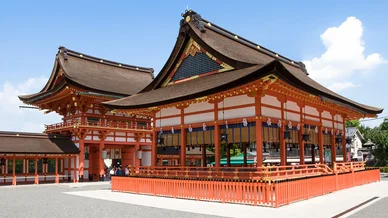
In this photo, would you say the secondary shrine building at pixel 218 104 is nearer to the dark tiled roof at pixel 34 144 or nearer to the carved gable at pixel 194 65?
the carved gable at pixel 194 65

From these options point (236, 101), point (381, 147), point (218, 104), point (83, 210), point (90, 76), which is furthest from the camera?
point (381, 147)

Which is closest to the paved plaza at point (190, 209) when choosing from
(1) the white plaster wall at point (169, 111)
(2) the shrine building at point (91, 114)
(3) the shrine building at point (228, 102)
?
(3) the shrine building at point (228, 102)

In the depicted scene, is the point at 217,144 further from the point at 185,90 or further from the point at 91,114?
the point at 91,114

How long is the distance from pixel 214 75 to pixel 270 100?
3.70 metres

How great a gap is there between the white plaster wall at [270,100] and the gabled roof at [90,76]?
65.7 feet

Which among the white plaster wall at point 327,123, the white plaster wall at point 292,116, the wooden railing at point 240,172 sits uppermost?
the white plaster wall at point 292,116

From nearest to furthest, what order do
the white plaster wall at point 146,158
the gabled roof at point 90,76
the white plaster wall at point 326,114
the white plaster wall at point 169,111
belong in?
the white plaster wall at point 169,111 < the white plaster wall at point 326,114 < the gabled roof at point 90,76 < the white plaster wall at point 146,158

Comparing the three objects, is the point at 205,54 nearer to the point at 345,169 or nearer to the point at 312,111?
the point at 312,111

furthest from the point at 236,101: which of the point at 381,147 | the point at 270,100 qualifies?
the point at 381,147

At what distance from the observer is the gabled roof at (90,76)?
1359 inches

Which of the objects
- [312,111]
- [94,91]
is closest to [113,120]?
[94,91]

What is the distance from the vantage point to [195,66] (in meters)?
21.9

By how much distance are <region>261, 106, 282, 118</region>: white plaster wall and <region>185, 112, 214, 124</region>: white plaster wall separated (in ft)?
9.90

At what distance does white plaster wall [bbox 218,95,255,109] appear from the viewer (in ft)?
57.5
